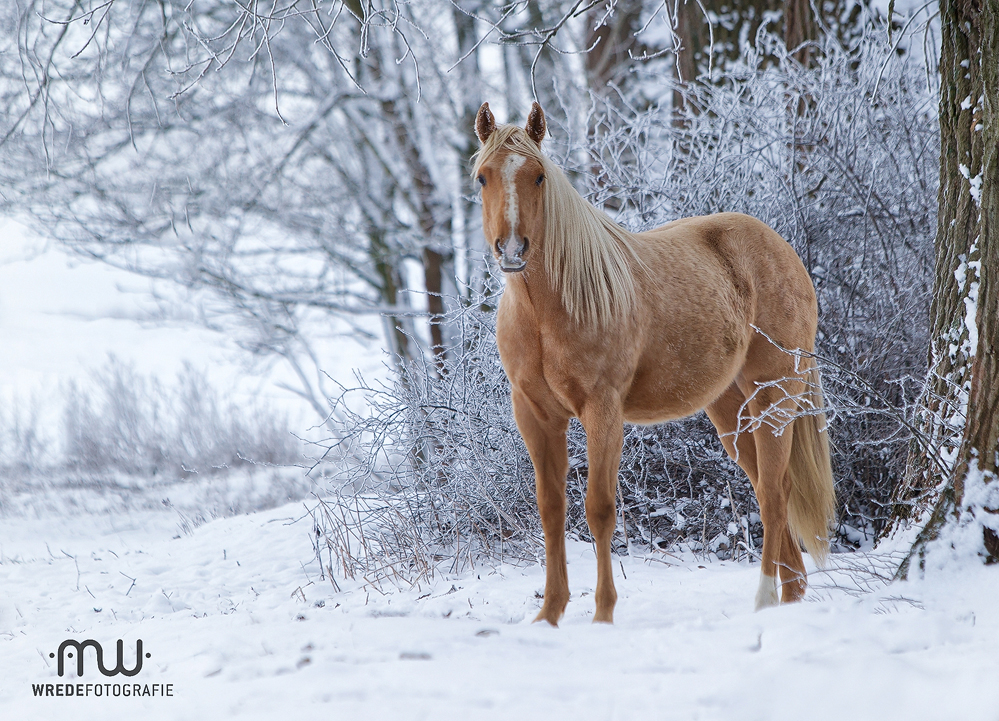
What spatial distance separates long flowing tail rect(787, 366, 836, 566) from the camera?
369 centimetres

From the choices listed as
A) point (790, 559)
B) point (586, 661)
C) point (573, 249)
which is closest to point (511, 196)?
point (573, 249)

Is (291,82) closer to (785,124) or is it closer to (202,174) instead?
(202,174)

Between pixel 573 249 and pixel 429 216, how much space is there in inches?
270

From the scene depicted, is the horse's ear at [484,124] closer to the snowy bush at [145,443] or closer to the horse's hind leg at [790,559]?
the horse's hind leg at [790,559]

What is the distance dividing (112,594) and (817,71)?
5.89 metres

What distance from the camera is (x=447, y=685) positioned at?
1999mm

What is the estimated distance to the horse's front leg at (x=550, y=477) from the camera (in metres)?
3.13

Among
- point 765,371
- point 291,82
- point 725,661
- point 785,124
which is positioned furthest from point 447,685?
point 291,82

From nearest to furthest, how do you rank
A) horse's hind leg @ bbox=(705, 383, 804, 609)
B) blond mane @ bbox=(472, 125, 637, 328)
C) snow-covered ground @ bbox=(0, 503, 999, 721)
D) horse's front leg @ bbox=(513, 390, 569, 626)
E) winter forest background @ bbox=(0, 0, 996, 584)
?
1. snow-covered ground @ bbox=(0, 503, 999, 721)
2. blond mane @ bbox=(472, 125, 637, 328)
3. horse's front leg @ bbox=(513, 390, 569, 626)
4. horse's hind leg @ bbox=(705, 383, 804, 609)
5. winter forest background @ bbox=(0, 0, 996, 584)

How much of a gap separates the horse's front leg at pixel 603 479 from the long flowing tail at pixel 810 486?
121 centimetres

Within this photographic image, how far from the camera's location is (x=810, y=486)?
3715 millimetres

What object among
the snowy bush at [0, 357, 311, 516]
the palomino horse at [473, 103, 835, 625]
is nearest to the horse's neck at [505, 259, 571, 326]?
the palomino horse at [473, 103, 835, 625]

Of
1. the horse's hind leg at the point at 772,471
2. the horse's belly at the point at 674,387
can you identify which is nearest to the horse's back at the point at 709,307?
the horse's belly at the point at 674,387

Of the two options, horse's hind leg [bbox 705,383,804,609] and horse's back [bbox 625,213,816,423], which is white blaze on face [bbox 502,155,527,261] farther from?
horse's hind leg [bbox 705,383,804,609]
